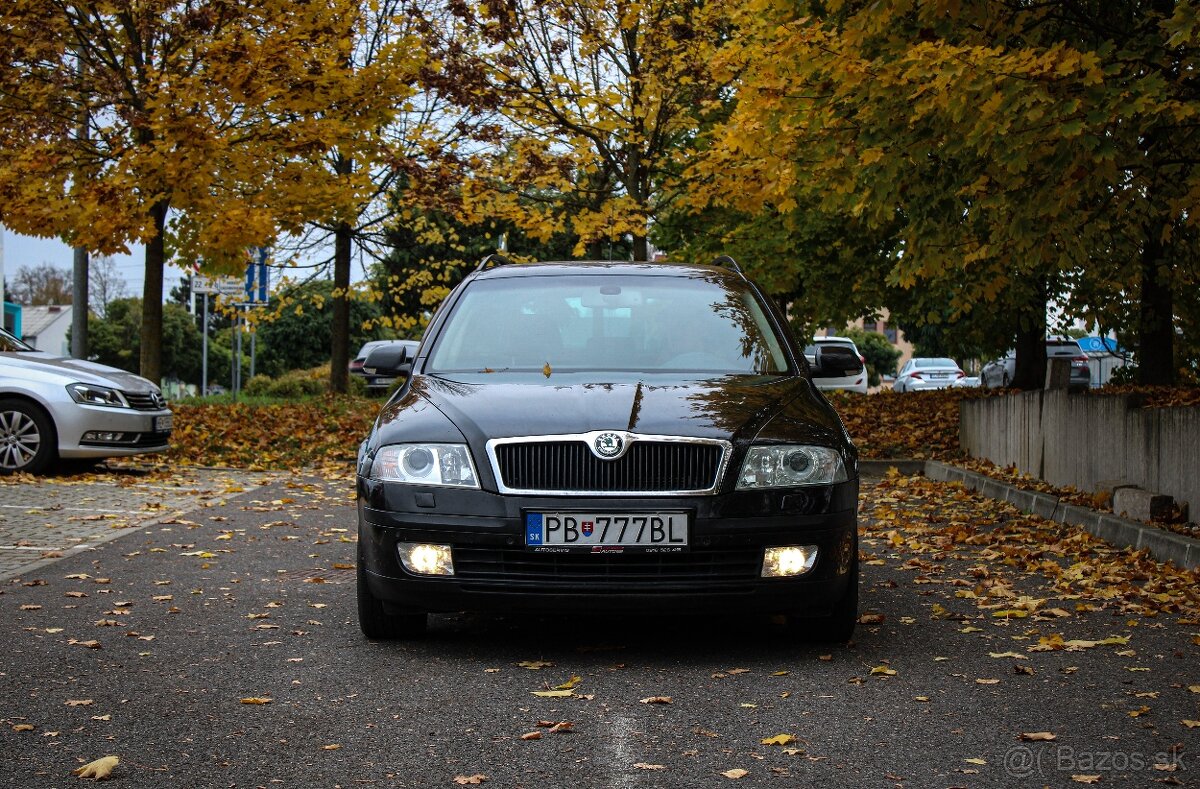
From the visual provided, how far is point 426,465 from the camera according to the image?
5.87m

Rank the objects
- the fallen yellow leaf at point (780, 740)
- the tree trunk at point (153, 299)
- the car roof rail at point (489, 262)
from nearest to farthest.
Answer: the fallen yellow leaf at point (780, 740) → the car roof rail at point (489, 262) → the tree trunk at point (153, 299)

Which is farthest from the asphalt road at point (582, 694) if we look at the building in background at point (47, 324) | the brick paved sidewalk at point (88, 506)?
the building in background at point (47, 324)

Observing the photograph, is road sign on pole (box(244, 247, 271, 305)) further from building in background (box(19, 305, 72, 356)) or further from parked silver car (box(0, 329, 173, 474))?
building in background (box(19, 305, 72, 356))

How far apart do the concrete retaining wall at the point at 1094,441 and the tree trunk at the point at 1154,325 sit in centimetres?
253

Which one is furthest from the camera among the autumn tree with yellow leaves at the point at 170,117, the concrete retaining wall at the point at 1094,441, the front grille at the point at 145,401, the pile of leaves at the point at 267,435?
the autumn tree with yellow leaves at the point at 170,117

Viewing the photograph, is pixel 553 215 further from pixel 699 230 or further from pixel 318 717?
pixel 318 717

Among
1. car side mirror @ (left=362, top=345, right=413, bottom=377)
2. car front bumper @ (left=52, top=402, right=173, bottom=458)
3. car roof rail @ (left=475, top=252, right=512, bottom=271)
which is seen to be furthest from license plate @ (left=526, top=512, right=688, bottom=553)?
car front bumper @ (left=52, top=402, right=173, bottom=458)

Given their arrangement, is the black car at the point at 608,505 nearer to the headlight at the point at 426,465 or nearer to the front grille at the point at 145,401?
the headlight at the point at 426,465

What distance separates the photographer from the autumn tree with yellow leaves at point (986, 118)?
28.9 ft

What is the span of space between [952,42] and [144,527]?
6.65 metres

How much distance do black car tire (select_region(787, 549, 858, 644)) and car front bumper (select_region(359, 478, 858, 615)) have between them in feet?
0.68

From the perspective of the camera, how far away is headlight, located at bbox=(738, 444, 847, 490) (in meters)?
5.76

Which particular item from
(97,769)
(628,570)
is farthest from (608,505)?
(97,769)

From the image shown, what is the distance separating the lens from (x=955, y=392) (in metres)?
25.2
